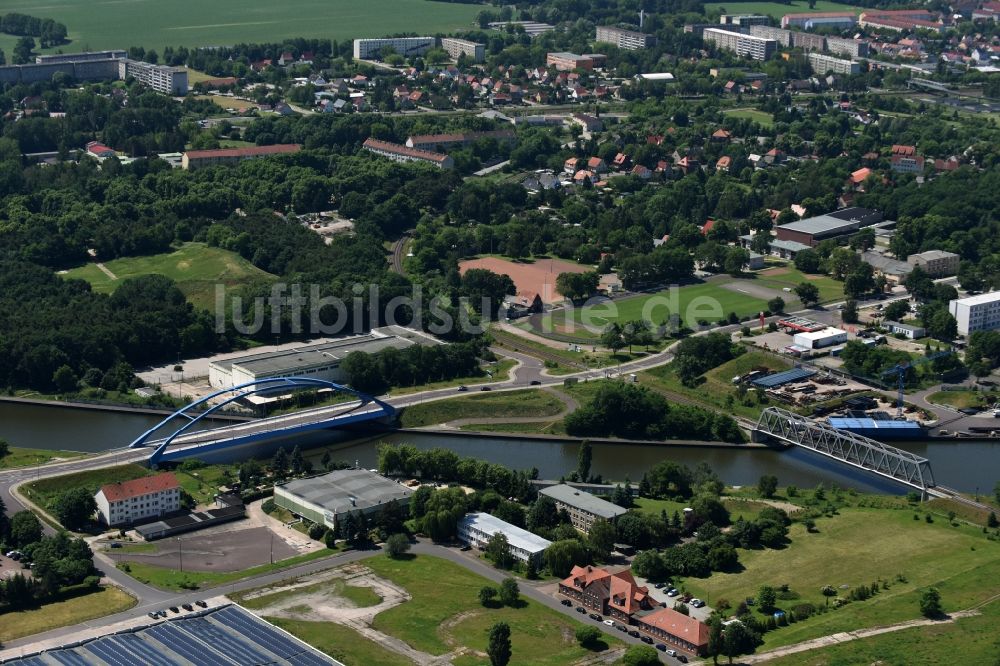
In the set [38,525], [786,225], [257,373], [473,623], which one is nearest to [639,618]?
[473,623]

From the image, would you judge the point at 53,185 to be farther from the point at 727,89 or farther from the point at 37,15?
the point at 37,15

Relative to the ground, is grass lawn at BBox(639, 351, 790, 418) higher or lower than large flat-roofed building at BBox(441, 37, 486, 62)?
lower

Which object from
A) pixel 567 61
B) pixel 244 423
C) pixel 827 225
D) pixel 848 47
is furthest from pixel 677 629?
pixel 848 47

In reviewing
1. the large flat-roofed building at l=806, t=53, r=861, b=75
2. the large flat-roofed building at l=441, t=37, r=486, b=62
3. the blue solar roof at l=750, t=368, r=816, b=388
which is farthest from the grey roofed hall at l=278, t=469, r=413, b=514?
the large flat-roofed building at l=441, t=37, r=486, b=62

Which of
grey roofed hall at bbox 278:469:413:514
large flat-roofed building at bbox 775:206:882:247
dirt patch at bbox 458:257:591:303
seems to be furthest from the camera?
large flat-roofed building at bbox 775:206:882:247

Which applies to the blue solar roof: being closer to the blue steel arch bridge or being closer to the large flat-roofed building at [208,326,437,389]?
the large flat-roofed building at [208,326,437,389]

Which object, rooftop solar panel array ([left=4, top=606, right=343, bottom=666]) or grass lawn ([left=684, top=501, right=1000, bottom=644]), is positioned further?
grass lawn ([left=684, top=501, right=1000, bottom=644])

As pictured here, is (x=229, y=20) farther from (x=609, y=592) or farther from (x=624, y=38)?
(x=609, y=592)
